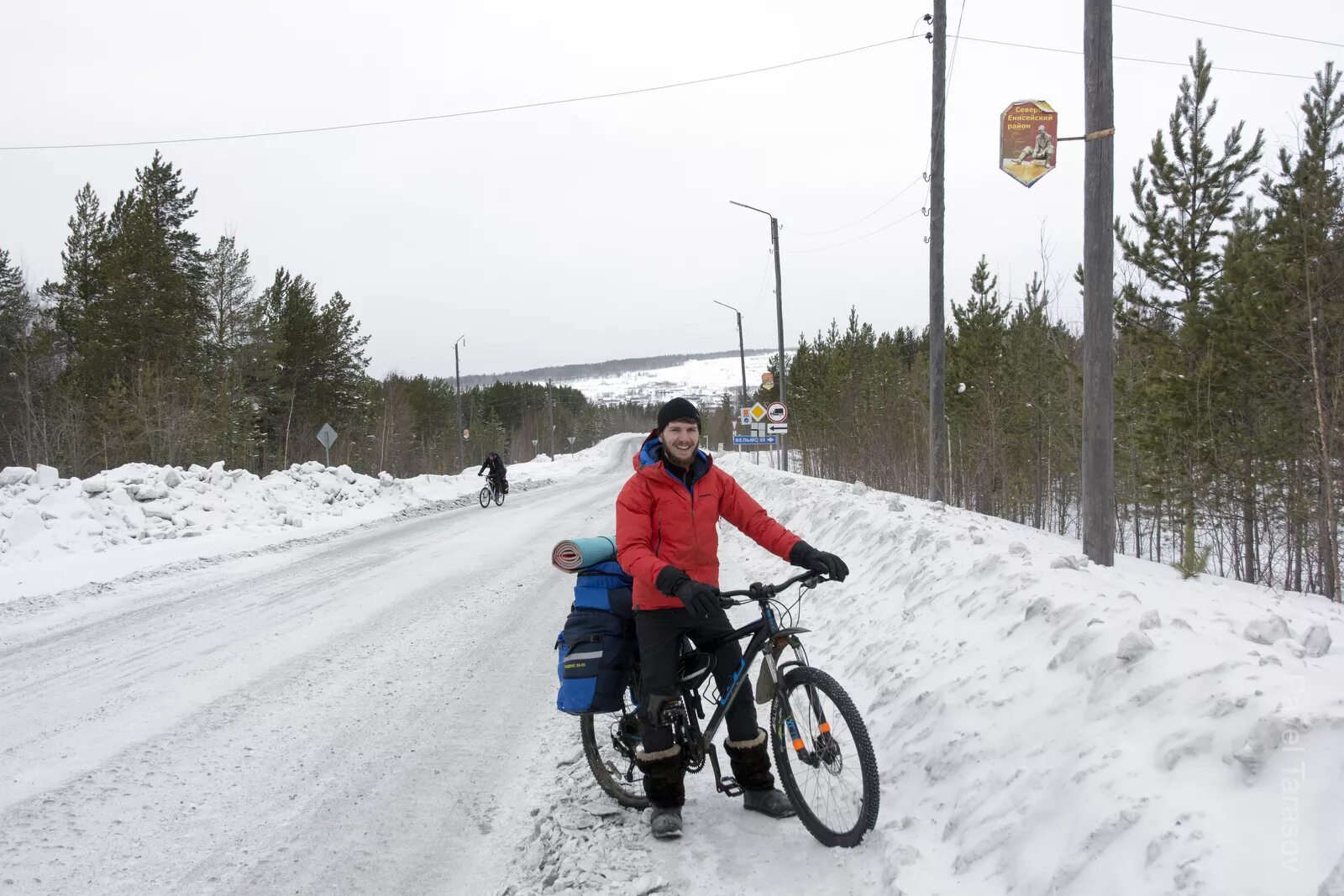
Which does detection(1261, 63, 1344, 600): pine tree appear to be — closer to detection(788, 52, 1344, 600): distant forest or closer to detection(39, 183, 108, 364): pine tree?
detection(788, 52, 1344, 600): distant forest

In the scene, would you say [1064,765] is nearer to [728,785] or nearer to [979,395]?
[728,785]

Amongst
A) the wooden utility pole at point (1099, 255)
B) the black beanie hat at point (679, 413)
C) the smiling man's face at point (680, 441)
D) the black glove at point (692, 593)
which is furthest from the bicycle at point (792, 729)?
the wooden utility pole at point (1099, 255)

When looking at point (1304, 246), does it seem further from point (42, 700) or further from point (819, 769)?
point (42, 700)

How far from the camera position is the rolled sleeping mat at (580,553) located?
13.1 feet

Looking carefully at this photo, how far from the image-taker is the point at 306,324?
45.6 metres

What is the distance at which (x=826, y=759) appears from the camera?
3.51 meters

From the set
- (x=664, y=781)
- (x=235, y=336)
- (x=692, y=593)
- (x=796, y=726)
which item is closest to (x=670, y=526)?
(x=692, y=593)

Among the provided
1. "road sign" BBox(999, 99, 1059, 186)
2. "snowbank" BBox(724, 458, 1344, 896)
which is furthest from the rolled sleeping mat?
"road sign" BBox(999, 99, 1059, 186)

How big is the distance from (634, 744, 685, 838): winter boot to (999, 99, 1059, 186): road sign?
22.7 ft

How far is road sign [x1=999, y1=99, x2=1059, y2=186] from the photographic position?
798cm

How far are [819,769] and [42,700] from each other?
5.77 metres

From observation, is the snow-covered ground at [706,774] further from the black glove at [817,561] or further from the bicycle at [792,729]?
the black glove at [817,561]

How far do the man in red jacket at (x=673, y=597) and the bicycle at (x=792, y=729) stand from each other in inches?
3.1

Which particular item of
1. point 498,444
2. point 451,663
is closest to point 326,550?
point 451,663
